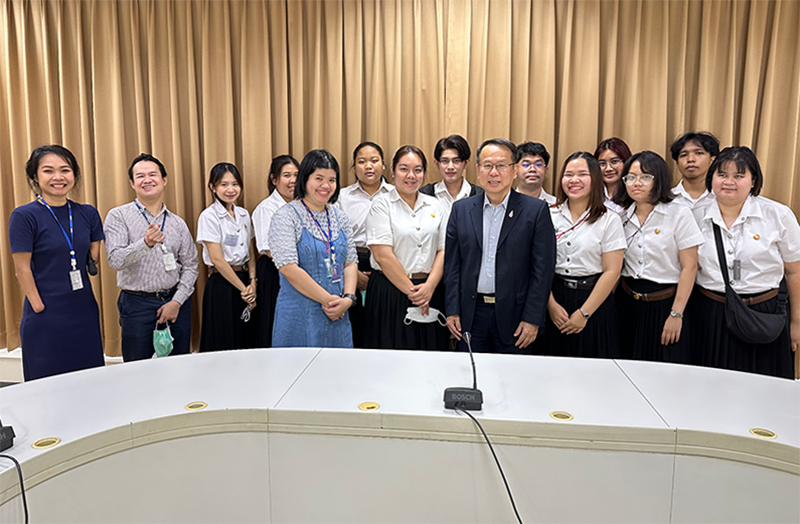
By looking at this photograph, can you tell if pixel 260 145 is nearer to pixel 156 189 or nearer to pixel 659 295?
pixel 156 189

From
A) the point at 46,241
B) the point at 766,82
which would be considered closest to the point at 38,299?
the point at 46,241

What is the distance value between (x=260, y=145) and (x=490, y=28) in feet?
5.91

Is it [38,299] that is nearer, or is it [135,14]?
[38,299]

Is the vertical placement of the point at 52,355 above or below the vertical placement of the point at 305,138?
below

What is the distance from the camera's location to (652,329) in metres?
2.66

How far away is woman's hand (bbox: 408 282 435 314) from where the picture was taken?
8.70ft

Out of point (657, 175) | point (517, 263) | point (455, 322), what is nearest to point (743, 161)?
point (657, 175)

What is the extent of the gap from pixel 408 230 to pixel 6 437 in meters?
1.93

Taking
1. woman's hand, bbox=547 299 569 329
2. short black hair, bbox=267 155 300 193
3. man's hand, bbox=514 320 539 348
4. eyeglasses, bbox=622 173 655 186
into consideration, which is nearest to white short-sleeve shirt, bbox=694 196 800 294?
eyeglasses, bbox=622 173 655 186

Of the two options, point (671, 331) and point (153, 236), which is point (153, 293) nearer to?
point (153, 236)

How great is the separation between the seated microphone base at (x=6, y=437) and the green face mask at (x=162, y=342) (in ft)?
6.02

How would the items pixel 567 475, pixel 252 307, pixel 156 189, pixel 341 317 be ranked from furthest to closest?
pixel 252 307
pixel 156 189
pixel 341 317
pixel 567 475

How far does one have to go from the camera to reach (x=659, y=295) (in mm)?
2621

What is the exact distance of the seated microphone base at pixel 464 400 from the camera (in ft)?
3.92
